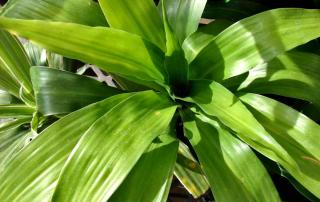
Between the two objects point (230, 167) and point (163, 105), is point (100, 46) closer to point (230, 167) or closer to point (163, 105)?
point (163, 105)

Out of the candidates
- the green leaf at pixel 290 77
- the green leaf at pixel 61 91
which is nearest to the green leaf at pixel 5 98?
the green leaf at pixel 61 91

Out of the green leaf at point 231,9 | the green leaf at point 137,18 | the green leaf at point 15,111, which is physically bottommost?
the green leaf at point 15,111

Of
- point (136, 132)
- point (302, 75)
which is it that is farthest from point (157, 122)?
point (302, 75)

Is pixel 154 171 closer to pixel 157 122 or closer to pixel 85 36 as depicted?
pixel 157 122

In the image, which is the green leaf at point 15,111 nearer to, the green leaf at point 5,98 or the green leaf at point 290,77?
the green leaf at point 5,98

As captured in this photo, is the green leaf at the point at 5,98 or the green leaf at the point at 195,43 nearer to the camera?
the green leaf at the point at 195,43

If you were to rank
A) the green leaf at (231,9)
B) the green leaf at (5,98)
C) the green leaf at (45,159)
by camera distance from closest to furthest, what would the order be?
the green leaf at (45,159) → the green leaf at (231,9) → the green leaf at (5,98)
